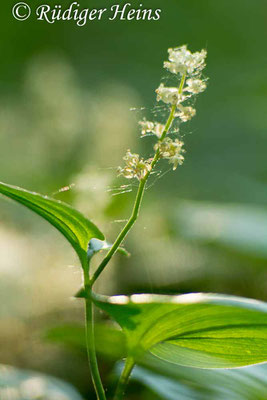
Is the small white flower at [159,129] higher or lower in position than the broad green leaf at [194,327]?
higher

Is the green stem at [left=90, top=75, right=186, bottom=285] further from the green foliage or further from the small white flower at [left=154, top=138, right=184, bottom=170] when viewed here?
the green foliage

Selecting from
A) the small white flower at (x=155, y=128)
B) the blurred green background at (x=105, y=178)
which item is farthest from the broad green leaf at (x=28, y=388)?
the small white flower at (x=155, y=128)

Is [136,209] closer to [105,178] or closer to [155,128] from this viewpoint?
→ [155,128]

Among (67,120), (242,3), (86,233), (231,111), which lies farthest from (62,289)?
(242,3)

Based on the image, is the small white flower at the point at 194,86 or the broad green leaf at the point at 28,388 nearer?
the small white flower at the point at 194,86

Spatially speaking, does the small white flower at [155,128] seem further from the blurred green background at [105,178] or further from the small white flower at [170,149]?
the blurred green background at [105,178]

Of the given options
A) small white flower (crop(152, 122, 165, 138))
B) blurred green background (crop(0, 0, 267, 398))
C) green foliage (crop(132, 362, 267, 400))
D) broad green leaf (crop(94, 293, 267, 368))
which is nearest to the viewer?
broad green leaf (crop(94, 293, 267, 368))

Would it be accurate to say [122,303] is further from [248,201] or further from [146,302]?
[248,201]

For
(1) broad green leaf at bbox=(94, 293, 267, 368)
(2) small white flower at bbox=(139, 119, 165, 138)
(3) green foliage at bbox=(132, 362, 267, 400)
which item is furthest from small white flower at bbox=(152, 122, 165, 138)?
(3) green foliage at bbox=(132, 362, 267, 400)
